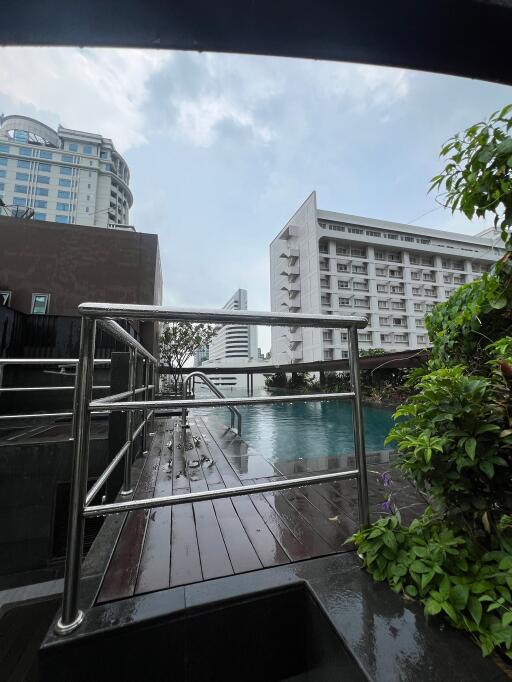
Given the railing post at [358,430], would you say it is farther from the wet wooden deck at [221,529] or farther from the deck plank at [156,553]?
the deck plank at [156,553]

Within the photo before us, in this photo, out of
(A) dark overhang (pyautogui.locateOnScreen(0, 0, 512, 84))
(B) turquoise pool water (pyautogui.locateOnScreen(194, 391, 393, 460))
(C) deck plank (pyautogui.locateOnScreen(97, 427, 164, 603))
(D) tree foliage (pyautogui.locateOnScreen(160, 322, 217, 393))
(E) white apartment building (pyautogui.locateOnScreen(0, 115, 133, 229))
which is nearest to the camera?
(C) deck plank (pyautogui.locateOnScreen(97, 427, 164, 603))

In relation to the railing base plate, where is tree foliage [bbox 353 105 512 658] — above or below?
above

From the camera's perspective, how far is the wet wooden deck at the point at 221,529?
0.99 m

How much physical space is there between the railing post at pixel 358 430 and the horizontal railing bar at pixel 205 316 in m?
0.09

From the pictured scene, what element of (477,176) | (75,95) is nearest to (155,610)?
(477,176)

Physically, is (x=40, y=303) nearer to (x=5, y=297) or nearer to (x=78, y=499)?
(x=5, y=297)

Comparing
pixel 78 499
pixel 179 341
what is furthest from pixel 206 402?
pixel 179 341

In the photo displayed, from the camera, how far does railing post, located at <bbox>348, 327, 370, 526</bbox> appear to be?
1072mm

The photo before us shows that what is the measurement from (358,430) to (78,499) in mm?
911

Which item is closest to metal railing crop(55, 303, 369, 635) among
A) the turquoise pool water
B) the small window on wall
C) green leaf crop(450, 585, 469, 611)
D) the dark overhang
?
green leaf crop(450, 585, 469, 611)

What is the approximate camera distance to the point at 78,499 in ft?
2.55

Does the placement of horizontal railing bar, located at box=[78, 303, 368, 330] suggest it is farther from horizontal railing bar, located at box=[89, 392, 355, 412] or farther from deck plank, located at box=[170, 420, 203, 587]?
deck plank, located at box=[170, 420, 203, 587]

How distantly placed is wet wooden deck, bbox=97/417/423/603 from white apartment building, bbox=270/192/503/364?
73.1 ft

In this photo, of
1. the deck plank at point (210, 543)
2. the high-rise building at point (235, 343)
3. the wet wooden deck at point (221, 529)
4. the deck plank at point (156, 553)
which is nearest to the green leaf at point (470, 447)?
the wet wooden deck at point (221, 529)
